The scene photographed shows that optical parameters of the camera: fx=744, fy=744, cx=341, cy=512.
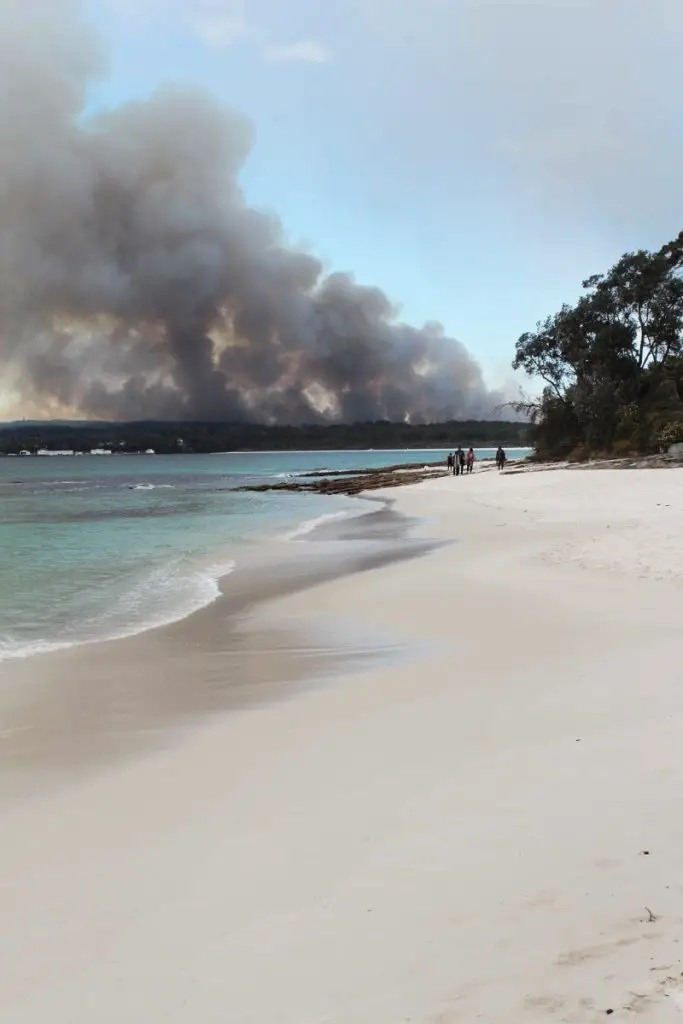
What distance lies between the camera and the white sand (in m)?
2.90

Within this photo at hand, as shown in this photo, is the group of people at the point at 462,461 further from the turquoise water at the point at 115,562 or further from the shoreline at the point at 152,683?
the shoreline at the point at 152,683

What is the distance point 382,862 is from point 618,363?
63.4m

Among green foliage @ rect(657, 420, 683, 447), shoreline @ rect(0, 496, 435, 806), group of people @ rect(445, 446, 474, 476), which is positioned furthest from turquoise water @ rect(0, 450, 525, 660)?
green foliage @ rect(657, 420, 683, 447)

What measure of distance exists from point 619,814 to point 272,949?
2.11 m

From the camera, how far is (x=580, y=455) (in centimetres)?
6050

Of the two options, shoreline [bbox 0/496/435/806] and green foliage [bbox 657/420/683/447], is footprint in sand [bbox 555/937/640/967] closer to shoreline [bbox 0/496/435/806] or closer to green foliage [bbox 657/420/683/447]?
shoreline [bbox 0/496/435/806]

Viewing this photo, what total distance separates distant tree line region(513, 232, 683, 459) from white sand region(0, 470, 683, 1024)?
49.7 m

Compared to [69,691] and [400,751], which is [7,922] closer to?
[400,751]

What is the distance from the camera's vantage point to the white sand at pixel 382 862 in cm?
290

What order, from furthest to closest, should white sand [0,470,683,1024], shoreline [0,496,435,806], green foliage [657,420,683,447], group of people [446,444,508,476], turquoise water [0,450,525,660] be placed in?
group of people [446,444,508,476]
green foliage [657,420,683,447]
turquoise water [0,450,525,660]
shoreline [0,496,435,806]
white sand [0,470,683,1024]

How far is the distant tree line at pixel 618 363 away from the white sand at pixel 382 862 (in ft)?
163

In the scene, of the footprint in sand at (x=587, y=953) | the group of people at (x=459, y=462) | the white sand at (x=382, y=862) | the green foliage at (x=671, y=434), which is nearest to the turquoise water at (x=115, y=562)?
the white sand at (x=382, y=862)

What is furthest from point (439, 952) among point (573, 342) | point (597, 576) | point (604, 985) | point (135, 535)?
point (573, 342)

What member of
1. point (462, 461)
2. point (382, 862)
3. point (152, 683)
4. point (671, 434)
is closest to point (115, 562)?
point (152, 683)
